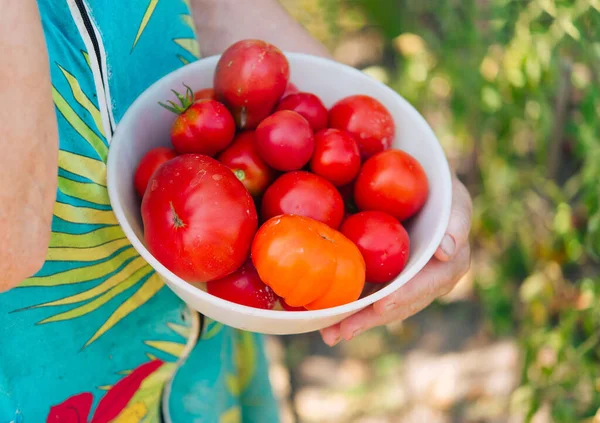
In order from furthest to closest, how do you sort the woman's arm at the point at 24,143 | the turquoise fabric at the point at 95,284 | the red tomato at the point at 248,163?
the red tomato at the point at 248,163 < the turquoise fabric at the point at 95,284 < the woman's arm at the point at 24,143

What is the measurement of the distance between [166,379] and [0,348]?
35 centimetres

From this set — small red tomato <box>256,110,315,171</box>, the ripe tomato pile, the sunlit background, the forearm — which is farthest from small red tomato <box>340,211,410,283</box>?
the sunlit background

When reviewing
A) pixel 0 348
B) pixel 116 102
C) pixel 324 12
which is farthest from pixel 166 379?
pixel 324 12

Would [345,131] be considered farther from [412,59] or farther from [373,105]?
[412,59]

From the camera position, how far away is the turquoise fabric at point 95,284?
0.77 metres

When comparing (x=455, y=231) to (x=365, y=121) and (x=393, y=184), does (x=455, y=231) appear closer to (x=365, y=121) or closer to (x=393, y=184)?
(x=393, y=184)

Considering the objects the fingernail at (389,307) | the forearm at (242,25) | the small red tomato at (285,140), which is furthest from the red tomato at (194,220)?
the forearm at (242,25)

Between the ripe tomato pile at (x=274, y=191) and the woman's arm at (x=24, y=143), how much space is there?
0.23 meters

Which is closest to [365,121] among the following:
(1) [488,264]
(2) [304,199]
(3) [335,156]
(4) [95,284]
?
(3) [335,156]

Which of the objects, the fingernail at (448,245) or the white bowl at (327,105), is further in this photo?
the fingernail at (448,245)

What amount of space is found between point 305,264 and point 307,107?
30cm

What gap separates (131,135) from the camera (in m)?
0.93

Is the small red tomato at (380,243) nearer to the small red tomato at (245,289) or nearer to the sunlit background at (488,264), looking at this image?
the small red tomato at (245,289)

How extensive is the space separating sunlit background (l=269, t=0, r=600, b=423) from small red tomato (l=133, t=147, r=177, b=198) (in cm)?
105
